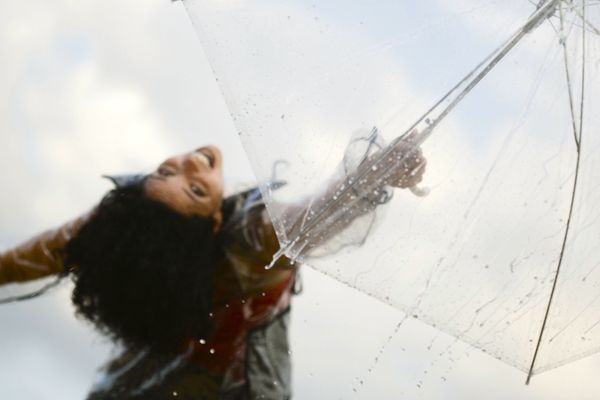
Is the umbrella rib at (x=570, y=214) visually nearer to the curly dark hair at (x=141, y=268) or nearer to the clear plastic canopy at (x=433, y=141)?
the clear plastic canopy at (x=433, y=141)

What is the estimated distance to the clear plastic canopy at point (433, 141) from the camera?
475cm

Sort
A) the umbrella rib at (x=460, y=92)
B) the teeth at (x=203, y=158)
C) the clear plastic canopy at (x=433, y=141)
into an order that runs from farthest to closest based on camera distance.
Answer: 1. the teeth at (x=203, y=158)
2. the clear plastic canopy at (x=433, y=141)
3. the umbrella rib at (x=460, y=92)

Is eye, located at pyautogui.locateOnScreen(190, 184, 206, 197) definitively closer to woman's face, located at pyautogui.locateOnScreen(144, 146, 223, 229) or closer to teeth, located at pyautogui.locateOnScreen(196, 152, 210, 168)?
woman's face, located at pyautogui.locateOnScreen(144, 146, 223, 229)

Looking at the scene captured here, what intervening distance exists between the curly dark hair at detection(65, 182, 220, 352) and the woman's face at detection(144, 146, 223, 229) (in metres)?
0.06

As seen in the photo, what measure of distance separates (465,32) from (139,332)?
3605 mm

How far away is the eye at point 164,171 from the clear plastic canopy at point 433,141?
202 cm

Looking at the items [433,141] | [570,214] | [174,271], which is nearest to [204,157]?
[174,271]

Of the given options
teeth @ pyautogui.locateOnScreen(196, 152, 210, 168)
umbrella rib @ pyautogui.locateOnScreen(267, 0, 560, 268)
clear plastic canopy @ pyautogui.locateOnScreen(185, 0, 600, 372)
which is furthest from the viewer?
teeth @ pyautogui.locateOnScreen(196, 152, 210, 168)

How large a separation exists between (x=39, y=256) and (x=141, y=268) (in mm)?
822

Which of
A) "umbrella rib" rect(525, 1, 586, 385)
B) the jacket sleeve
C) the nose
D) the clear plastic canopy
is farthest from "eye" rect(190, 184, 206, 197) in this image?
"umbrella rib" rect(525, 1, 586, 385)

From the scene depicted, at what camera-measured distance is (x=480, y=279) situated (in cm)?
484

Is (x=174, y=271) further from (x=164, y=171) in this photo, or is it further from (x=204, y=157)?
(x=204, y=157)

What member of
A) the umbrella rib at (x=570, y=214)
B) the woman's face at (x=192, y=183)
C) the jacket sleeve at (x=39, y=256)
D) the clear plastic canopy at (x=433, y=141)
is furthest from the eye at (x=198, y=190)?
the umbrella rib at (x=570, y=214)

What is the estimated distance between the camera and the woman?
675 cm
